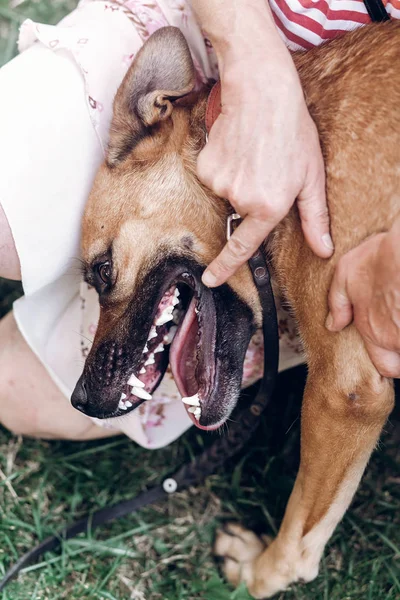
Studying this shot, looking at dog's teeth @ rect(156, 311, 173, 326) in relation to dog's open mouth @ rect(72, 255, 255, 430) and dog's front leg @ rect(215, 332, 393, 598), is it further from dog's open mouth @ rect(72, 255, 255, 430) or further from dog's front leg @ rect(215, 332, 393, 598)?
dog's front leg @ rect(215, 332, 393, 598)

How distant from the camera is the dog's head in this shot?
2.10 metres

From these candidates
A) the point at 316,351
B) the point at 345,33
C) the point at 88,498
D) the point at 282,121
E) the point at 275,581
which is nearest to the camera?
the point at 282,121

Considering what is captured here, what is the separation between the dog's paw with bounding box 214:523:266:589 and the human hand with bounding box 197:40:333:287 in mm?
1270

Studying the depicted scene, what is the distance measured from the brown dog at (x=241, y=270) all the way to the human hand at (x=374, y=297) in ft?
0.16

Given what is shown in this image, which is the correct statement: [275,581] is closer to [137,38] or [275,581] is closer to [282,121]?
[282,121]

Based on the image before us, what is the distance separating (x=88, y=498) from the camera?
2.76m

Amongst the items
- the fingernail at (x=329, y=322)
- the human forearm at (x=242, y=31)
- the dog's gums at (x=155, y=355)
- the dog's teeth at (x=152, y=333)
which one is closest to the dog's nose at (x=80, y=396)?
the dog's gums at (x=155, y=355)

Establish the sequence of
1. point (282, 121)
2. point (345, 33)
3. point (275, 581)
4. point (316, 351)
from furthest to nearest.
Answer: point (275, 581), point (345, 33), point (316, 351), point (282, 121)

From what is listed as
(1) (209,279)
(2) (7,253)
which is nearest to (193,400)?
(1) (209,279)

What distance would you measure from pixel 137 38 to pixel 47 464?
175 cm

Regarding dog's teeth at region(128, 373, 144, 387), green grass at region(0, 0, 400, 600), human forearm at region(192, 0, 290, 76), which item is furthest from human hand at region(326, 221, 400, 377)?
green grass at region(0, 0, 400, 600)

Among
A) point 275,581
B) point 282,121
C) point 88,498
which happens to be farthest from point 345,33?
point 88,498

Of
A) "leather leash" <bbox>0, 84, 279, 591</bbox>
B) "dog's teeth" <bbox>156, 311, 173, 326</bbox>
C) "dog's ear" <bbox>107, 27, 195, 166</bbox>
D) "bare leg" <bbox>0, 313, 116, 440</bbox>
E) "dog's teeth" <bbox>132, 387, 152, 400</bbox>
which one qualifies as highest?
"dog's ear" <bbox>107, 27, 195, 166</bbox>

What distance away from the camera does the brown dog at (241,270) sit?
184 centimetres
